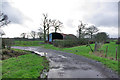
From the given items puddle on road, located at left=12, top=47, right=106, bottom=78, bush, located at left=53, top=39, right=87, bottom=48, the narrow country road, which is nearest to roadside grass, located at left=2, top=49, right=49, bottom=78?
puddle on road, located at left=12, top=47, right=106, bottom=78

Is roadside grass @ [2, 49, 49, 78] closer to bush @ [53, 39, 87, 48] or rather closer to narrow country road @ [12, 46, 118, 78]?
narrow country road @ [12, 46, 118, 78]

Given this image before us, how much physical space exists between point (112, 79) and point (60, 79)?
2.82 m

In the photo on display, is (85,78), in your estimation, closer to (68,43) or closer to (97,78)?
(97,78)

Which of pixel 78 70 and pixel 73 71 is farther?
pixel 78 70

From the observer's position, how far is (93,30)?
52.2 meters

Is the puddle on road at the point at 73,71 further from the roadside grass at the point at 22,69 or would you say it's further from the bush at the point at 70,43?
the bush at the point at 70,43

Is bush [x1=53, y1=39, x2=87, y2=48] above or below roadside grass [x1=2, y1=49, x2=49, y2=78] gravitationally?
above

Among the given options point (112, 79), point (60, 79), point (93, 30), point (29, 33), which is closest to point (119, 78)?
point (112, 79)

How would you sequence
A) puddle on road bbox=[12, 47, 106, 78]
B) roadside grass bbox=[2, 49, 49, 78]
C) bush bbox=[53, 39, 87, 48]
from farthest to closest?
bush bbox=[53, 39, 87, 48] → puddle on road bbox=[12, 47, 106, 78] → roadside grass bbox=[2, 49, 49, 78]

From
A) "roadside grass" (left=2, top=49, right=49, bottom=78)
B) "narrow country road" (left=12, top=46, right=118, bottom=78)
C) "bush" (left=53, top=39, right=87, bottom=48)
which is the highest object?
"bush" (left=53, top=39, right=87, bottom=48)

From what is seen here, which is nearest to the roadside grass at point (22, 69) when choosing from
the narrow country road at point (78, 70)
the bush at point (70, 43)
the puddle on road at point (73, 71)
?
the puddle on road at point (73, 71)

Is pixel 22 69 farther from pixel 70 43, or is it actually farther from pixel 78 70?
pixel 70 43

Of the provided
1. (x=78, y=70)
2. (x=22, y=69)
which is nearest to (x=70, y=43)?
(x=78, y=70)

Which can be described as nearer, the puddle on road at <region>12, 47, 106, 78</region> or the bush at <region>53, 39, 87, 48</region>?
the puddle on road at <region>12, 47, 106, 78</region>
